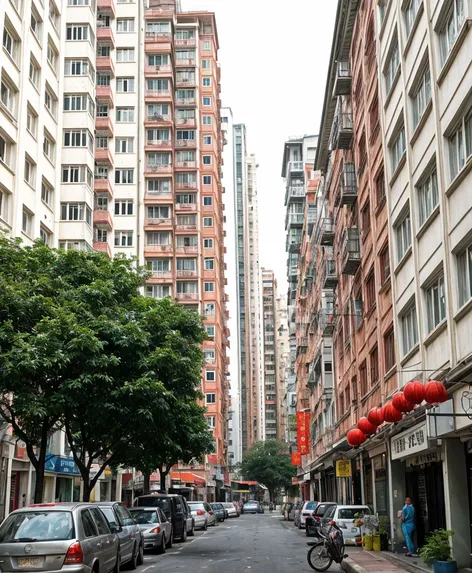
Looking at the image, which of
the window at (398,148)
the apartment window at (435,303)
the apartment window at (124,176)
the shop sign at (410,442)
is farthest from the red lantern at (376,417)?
the apartment window at (124,176)

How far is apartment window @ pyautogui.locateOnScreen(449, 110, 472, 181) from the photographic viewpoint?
16688mm

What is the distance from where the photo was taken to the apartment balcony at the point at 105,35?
59.1 metres

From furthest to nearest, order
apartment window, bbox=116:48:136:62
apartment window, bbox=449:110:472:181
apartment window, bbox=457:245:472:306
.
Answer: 1. apartment window, bbox=116:48:136:62
2. apartment window, bbox=449:110:472:181
3. apartment window, bbox=457:245:472:306

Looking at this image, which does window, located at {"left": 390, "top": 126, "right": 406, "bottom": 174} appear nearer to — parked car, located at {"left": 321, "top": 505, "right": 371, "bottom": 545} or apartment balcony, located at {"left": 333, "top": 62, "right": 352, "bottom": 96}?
apartment balcony, located at {"left": 333, "top": 62, "right": 352, "bottom": 96}

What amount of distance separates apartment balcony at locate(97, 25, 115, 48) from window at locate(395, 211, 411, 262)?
41.0 m

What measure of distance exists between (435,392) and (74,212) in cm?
3378

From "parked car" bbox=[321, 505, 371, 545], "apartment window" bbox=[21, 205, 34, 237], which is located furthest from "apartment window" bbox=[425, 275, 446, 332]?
"apartment window" bbox=[21, 205, 34, 237]

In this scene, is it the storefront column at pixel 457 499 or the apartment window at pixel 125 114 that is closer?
the storefront column at pixel 457 499

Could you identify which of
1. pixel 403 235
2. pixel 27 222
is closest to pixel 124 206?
pixel 27 222

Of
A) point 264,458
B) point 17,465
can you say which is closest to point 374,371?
point 17,465

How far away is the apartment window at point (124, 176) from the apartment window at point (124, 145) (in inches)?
66.3

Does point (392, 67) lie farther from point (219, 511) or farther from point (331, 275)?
point (219, 511)

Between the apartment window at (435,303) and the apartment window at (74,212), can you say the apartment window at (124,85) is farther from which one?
the apartment window at (435,303)

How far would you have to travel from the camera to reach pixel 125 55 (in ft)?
217
